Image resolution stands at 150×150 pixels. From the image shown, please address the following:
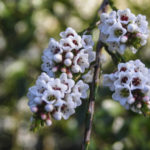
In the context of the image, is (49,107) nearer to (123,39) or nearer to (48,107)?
(48,107)

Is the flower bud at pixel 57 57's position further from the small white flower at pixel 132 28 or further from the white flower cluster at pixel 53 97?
the small white flower at pixel 132 28

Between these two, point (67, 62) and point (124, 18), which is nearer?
point (67, 62)

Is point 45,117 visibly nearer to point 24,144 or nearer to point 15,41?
point 15,41

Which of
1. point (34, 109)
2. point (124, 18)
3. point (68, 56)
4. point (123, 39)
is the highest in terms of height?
point (124, 18)

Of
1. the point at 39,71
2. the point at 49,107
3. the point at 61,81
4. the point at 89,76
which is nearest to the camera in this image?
the point at 49,107

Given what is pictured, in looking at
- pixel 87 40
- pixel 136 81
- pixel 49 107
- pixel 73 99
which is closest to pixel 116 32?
pixel 87 40

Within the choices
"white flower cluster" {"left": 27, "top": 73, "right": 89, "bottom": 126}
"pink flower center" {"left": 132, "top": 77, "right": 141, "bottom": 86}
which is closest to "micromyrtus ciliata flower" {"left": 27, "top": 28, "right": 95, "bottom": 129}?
"white flower cluster" {"left": 27, "top": 73, "right": 89, "bottom": 126}
